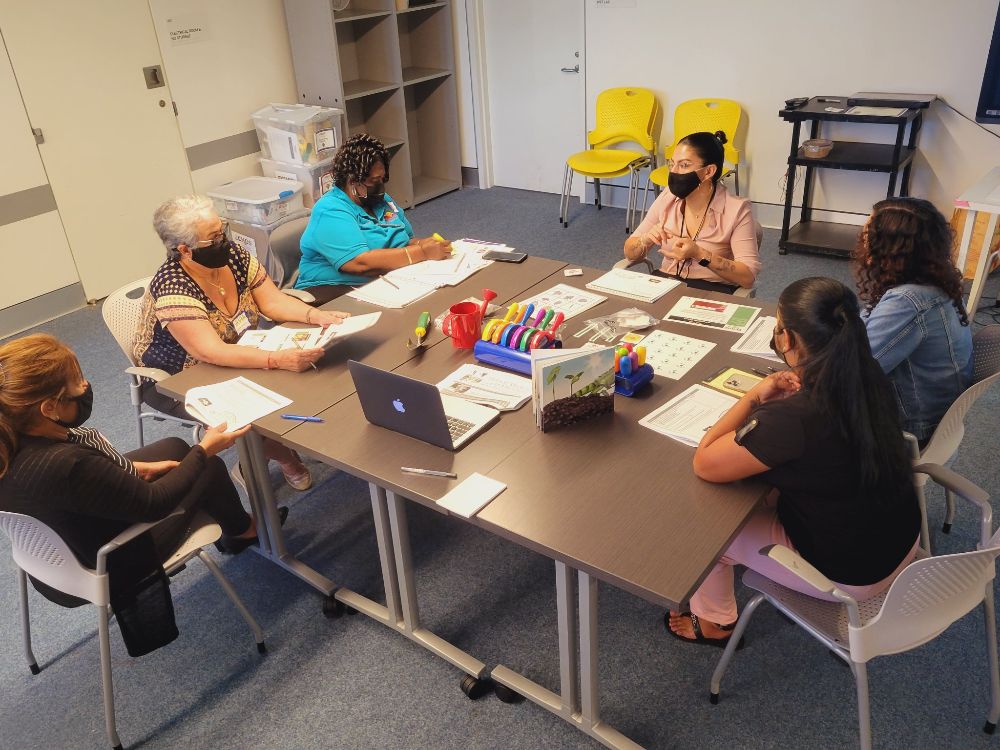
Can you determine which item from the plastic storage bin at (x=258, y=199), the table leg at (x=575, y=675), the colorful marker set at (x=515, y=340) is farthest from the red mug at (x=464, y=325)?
the plastic storage bin at (x=258, y=199)

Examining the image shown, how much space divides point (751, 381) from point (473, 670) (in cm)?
112

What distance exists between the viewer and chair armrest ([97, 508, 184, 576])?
193cm

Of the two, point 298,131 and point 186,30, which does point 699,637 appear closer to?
point 298,131

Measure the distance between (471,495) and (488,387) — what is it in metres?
0.50

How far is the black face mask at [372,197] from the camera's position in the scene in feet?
10.6

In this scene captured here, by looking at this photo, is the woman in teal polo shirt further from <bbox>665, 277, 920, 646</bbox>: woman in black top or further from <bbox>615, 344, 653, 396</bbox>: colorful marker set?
<bbox>665, 277, 920, 646</bbox>: woman in black top

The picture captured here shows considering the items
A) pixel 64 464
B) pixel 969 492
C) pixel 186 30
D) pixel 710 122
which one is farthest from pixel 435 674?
pixel 186 30

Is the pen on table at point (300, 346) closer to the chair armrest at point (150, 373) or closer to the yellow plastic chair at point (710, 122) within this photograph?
the chair armrest at point (150, 373)

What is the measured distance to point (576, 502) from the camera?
1792mm

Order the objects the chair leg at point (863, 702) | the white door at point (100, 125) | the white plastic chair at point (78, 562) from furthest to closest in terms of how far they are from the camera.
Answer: the white door at point (100, 125) < the white plastic chair at point (78, 562) < the chair leg at point (863, 702)

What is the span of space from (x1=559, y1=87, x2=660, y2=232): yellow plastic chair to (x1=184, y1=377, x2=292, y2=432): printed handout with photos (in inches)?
140

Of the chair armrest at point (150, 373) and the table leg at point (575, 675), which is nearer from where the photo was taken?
the table leg at point (575, 675)

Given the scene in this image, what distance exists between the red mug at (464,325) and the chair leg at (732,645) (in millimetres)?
1093

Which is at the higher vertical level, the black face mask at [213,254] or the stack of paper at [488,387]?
the black face mask at [213,254]
